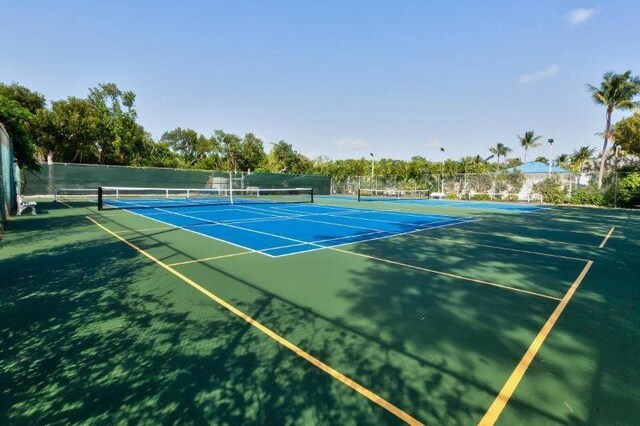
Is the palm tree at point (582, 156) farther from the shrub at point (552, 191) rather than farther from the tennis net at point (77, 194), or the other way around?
the tennis net at point (77, 194)

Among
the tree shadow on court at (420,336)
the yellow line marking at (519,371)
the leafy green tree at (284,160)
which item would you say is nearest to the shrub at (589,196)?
the tree shadow on court at (420,336)

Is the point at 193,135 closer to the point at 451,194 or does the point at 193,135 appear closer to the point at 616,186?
the point at 451,194

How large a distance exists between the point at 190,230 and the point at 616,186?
3153cm

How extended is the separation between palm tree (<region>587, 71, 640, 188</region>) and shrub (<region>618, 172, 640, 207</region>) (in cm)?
696

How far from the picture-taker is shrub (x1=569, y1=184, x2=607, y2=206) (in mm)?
27719

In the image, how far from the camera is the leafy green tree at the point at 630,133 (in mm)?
30469

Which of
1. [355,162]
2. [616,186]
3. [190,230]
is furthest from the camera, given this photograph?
[355,162]

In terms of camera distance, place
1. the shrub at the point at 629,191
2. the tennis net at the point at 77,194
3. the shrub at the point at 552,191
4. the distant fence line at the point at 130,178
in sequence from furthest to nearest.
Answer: the shrub at the point at 552,191
the tennis net at the point at 77,194
the distant fence line at the point at 130,178
the shrub at the point at 629,191

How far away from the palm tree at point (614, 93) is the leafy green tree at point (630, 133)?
4.03 feet

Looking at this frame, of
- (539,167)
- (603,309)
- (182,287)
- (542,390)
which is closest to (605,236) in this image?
(603,309)

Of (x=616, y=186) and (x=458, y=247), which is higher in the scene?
(x=616, y=186)

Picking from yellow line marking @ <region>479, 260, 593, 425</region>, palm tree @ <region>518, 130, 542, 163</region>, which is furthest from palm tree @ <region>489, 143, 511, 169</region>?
yellow line marking @ <region>479, 260, 593, 425</region>

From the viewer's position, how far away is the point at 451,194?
38.0 meters

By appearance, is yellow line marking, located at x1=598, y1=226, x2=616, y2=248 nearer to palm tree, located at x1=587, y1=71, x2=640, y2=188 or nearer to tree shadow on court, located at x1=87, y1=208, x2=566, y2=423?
tree shadow on court, located at x1=87, y1=208, x2=566, y2=423
